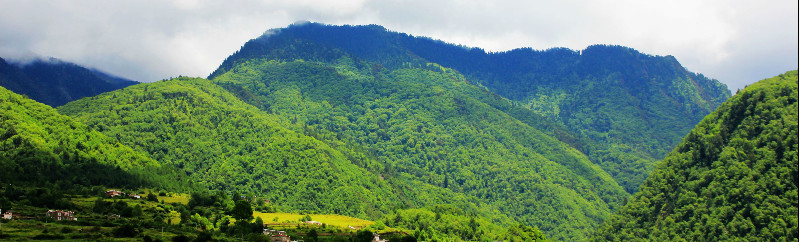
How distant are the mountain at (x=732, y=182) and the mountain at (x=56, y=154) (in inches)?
3712

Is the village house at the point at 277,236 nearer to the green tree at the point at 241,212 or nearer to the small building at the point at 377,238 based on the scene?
the green tree at the point at 241,212

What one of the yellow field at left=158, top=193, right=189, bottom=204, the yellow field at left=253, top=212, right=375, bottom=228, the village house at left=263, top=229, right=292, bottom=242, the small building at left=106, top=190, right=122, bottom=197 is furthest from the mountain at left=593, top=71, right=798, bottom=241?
the small building at left=106, top=190, right=122, bottom=197

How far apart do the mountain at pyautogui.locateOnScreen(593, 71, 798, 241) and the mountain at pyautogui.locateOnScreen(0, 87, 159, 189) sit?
94274 mm

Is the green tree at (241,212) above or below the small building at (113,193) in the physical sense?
below

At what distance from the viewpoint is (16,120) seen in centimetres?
14525

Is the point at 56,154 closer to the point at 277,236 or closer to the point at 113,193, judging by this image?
the point at 113,193

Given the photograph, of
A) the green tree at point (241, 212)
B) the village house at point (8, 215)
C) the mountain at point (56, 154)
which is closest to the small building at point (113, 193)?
the mountain at point (56, 154)

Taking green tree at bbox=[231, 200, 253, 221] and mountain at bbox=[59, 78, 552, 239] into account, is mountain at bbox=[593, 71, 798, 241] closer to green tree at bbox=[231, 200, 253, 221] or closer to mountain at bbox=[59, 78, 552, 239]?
mountain at bbox=[59, 78, 552, 239]

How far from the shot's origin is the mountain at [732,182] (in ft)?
420

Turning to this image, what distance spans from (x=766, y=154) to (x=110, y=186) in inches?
4544

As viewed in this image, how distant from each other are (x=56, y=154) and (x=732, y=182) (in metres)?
120

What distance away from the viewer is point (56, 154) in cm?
13988

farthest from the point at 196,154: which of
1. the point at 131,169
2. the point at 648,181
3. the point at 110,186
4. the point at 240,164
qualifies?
the point at 648,181

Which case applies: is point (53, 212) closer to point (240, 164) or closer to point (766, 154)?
point (240, 164)
